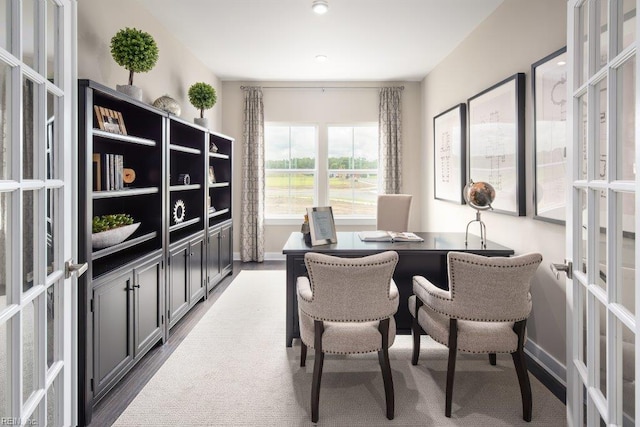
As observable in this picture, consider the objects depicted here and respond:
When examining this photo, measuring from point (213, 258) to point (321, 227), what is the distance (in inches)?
75.4

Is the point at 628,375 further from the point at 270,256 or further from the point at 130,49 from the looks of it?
the point at 270,256

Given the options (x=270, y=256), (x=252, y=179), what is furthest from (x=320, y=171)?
(x=270, y=256)

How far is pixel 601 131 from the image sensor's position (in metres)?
1.36

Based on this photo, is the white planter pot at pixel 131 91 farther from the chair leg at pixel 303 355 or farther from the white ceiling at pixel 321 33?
the chair leg at pixel 303 355

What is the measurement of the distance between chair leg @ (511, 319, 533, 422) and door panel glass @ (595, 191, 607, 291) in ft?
2.69

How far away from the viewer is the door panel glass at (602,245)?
1331 mm

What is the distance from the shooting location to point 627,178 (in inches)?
46.6

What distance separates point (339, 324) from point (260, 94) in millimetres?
4452

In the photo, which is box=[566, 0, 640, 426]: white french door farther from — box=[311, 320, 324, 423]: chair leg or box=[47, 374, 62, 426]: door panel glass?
box=[47, 374, 62, 426]: door panel glass

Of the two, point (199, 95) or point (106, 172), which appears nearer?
point (106, 172)

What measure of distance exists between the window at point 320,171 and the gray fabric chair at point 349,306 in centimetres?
402

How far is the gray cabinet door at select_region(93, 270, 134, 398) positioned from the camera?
2115mm

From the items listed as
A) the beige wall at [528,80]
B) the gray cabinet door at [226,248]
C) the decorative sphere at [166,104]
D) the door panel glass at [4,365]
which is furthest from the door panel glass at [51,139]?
the gray cabinet door at [226,248]

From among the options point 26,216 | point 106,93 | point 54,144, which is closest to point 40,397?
point 26,216
